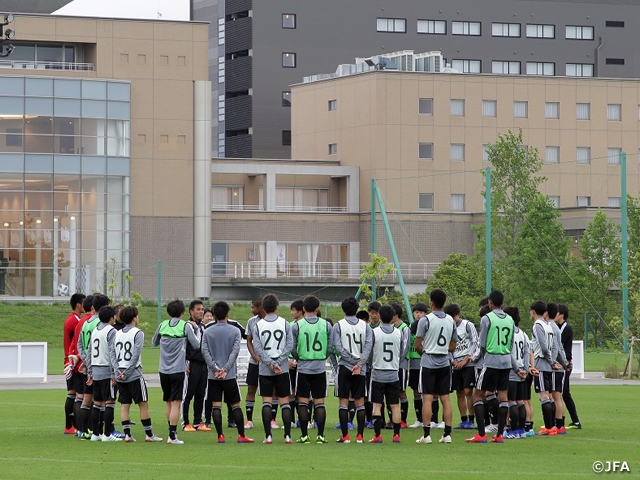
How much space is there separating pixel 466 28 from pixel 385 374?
8166 cm

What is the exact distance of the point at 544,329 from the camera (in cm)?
1725

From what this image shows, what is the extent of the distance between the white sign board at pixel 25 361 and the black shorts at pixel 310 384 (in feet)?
52.6

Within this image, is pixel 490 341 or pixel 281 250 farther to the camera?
pixel 281 250

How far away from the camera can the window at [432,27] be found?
93.6 m

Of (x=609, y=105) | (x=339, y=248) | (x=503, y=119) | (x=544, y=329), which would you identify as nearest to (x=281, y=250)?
(x=339, y=248)

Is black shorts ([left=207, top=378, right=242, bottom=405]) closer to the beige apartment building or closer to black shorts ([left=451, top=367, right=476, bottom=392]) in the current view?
black shorts ([left=451, top=367, right=476, bottom=392])

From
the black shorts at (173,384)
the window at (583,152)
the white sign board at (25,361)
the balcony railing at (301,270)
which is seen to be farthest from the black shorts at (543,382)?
the window at (583,152)

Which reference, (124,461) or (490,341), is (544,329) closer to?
(490,341)

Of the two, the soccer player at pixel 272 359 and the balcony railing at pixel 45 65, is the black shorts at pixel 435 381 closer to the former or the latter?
the soccer player at pixel 272 359

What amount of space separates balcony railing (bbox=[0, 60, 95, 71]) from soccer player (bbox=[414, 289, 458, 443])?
5022cm

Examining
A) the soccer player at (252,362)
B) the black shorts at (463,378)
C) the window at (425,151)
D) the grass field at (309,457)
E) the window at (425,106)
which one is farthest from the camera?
the window at (425,151)

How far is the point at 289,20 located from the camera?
91.2m

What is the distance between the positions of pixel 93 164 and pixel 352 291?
53.9 feet

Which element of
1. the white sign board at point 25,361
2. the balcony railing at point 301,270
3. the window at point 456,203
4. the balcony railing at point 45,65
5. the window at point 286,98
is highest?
the window at point 286,98
